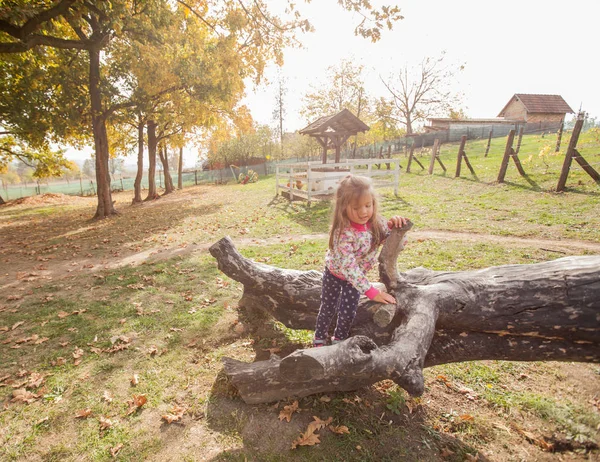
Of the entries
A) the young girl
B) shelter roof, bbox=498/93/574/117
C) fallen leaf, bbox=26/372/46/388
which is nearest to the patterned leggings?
the young girl

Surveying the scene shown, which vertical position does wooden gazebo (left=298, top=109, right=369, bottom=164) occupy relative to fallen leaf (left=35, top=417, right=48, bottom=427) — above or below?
above

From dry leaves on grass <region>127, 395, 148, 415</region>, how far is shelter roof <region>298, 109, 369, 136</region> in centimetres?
1308

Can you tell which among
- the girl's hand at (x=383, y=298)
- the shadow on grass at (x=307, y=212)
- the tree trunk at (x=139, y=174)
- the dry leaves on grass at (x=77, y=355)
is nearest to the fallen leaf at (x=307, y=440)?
the girl's hand at (x=383, y=298)

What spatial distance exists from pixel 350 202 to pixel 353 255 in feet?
1.59

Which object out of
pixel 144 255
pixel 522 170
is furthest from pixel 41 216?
pixel 522 170

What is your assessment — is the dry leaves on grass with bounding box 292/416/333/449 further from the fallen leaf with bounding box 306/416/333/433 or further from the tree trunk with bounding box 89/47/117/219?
the tree trunk with bounding box 89/47/117/219

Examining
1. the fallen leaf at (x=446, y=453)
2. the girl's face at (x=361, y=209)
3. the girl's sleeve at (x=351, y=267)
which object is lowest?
the fallen leaf at (x=446, y=453)

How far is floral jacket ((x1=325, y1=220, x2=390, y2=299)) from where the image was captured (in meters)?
2.59

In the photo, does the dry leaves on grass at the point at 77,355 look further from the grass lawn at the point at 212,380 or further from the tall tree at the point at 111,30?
the tall tree at the point at 111,30

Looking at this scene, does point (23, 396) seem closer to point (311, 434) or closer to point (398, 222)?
point (311, 434)

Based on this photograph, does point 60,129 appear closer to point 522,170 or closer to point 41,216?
point 41,216

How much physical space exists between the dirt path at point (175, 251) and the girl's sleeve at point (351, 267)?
5391mm

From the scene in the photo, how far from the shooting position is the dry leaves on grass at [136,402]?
2.95 meters

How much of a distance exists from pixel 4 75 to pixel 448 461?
732 inches
